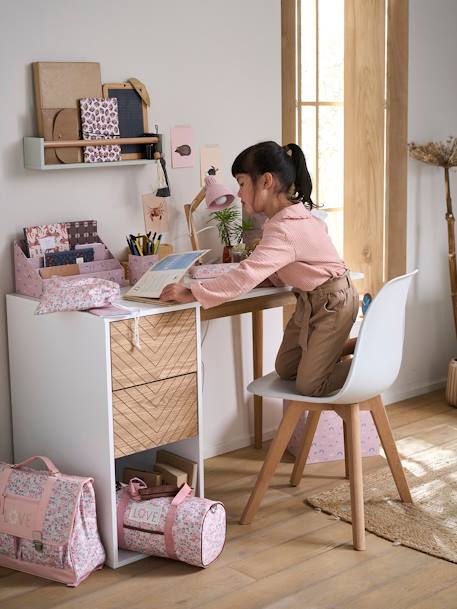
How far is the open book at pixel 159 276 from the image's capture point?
262 cm

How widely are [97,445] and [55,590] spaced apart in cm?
39

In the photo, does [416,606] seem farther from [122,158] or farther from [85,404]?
[122,158]

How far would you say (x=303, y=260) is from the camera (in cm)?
271

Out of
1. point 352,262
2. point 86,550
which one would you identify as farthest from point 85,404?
point 352,262

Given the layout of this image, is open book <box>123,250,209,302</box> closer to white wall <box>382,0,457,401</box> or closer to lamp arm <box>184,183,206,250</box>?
lamp arm <box>184,183,206,250</box>

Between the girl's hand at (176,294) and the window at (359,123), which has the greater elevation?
the window at (359,123)

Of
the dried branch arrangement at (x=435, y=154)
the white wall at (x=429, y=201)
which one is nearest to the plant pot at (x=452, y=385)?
the white wall at (x=429, y=201)

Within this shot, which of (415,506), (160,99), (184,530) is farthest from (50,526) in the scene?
(160,99)

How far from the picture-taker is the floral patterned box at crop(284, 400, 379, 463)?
10.8 ft

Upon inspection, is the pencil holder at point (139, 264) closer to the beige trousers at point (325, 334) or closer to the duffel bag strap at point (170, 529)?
the beige trousers at point (325, 334)

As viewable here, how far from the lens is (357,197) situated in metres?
3.88

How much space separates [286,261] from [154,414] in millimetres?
570

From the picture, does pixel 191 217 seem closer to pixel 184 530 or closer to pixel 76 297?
pixel 76 297

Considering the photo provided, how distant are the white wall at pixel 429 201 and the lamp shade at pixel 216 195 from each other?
117 centimetres
